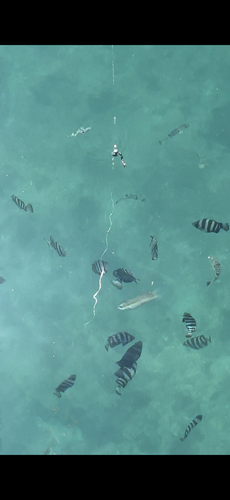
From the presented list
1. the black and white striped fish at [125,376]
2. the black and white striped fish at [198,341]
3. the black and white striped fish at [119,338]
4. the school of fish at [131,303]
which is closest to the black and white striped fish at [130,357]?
the school of fish at [131,303]

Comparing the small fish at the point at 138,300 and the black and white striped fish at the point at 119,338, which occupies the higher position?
the small fish at the point at 138,300

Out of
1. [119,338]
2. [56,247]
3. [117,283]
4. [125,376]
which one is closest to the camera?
[125,376]

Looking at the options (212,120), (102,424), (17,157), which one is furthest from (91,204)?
(102,424)

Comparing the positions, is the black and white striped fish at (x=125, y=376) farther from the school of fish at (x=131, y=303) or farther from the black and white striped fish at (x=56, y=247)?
the black and white striped fish at (x=56, y=247)

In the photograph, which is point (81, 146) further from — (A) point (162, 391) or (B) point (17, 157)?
(A) point (162, 391)

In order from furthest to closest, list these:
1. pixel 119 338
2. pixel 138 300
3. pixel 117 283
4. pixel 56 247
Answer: pixel 138 300 < pixel 117 283 < pixel 56 247 < pixel 119 338

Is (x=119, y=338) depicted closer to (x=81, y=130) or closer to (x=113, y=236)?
(x=113, y=236)

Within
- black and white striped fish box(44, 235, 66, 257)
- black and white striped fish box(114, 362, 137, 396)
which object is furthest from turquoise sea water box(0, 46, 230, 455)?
black and white striped fish box(114, 362, 137, 396)

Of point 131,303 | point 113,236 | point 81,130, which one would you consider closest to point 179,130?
point 81,130
